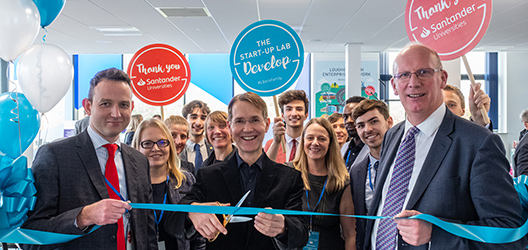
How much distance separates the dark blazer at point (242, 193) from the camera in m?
1.79

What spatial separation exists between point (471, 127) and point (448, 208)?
13.9 inches

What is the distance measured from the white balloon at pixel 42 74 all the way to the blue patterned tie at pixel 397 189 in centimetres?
176

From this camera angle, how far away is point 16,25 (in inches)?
69.5

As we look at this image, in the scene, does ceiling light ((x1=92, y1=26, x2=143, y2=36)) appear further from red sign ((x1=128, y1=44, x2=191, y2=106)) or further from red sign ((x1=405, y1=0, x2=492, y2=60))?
red sign ((x1=405, y1=0, x2=492, y2=60))

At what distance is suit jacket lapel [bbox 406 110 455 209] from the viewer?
5.41 feet

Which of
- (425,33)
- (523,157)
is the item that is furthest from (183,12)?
(523,157)

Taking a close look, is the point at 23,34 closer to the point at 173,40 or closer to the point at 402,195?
the point at 402,195

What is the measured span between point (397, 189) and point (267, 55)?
1.43 metres

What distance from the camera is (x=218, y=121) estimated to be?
326 cm

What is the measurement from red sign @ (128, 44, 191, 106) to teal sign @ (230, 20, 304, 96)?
101 cm

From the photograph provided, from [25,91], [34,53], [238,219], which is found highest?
[34,53]

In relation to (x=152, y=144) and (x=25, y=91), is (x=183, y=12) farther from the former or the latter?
(x=25, y=91)

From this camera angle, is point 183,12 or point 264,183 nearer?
point 264,183

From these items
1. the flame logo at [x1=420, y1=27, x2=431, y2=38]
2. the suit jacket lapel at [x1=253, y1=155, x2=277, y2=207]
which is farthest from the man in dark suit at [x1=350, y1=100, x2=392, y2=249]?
the suit jacket lapel at [x1=253, y1=155, x2=277, y2=207]
